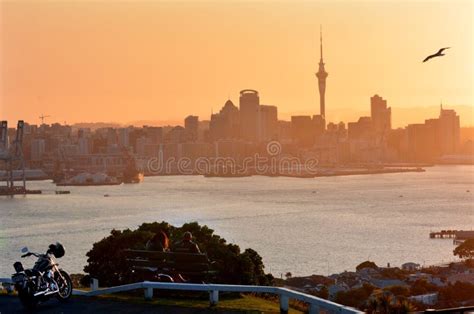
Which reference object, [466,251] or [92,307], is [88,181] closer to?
[466,251]

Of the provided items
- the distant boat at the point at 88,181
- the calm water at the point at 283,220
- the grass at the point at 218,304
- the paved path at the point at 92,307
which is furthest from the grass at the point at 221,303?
the distant boat at the point at 88,181

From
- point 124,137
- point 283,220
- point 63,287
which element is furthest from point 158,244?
point 124,137

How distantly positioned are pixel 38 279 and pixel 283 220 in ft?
188

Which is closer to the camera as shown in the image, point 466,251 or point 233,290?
point 233,290

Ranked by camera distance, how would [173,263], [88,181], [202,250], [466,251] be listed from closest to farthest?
[173,263], [202,250], [466,251], [88,181]

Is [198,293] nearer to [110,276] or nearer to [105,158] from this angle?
[110,276]

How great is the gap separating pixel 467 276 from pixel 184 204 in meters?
49.6

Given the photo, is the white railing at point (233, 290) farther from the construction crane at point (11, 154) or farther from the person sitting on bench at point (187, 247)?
the construction crane at point (11, 154)

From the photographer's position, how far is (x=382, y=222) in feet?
214

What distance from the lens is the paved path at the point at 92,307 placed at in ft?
24.1

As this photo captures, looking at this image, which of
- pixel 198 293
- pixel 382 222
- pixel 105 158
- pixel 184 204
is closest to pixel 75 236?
pixel 382 222

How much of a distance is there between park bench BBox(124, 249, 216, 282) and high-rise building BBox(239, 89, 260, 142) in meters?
186

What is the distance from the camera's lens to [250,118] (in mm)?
198000

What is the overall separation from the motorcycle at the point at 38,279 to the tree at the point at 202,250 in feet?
5.34
